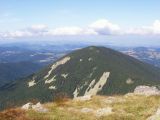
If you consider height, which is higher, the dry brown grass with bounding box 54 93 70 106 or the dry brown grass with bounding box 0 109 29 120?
the dry brown grass with bounding box 0 109 29 120

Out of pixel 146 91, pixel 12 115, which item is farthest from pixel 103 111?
pixel 146 91

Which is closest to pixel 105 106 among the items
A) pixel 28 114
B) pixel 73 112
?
pixel 73 112

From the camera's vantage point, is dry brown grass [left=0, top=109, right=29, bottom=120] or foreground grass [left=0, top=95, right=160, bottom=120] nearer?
dry brown grass [left=0, top=109, right=29, bottom=120]

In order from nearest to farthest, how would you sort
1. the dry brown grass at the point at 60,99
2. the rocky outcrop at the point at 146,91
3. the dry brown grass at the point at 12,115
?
the dry brown grass at the point at 12,115 → the dry brown grass at the point at 60,99 → the rocky outcrop at the point at 146,91

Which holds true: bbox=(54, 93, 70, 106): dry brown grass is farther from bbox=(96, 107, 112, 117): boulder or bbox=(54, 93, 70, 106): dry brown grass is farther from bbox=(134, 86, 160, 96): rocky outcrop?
bbox=(134, 86, 160, 96): rocky outcrop

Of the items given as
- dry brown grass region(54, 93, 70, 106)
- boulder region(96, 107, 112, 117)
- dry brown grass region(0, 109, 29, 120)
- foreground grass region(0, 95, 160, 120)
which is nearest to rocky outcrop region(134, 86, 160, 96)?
foreground grass region(0, 95, 160, 120)

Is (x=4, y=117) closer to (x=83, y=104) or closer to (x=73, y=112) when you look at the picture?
(x=73, y=112)

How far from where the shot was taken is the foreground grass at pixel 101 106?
89.6ft

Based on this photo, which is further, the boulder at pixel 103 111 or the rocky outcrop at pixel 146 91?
the rocky outcrop at pixel 146 91

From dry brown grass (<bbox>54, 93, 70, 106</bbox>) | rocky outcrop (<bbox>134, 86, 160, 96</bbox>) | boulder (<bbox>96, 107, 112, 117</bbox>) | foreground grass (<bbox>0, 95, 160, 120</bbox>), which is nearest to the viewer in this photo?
foreground grass (<bbox>0, 95, 160, 120</bbox>)

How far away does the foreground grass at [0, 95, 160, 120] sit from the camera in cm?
2730

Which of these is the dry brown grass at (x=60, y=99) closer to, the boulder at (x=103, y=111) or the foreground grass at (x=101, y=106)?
the foreground grass at (x=101, y=106)

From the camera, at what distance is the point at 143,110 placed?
30.6 metres

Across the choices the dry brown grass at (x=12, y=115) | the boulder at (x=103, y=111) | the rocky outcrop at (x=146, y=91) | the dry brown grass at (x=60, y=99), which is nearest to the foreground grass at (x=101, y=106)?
the dry brown grass at (x=60, y=99)
